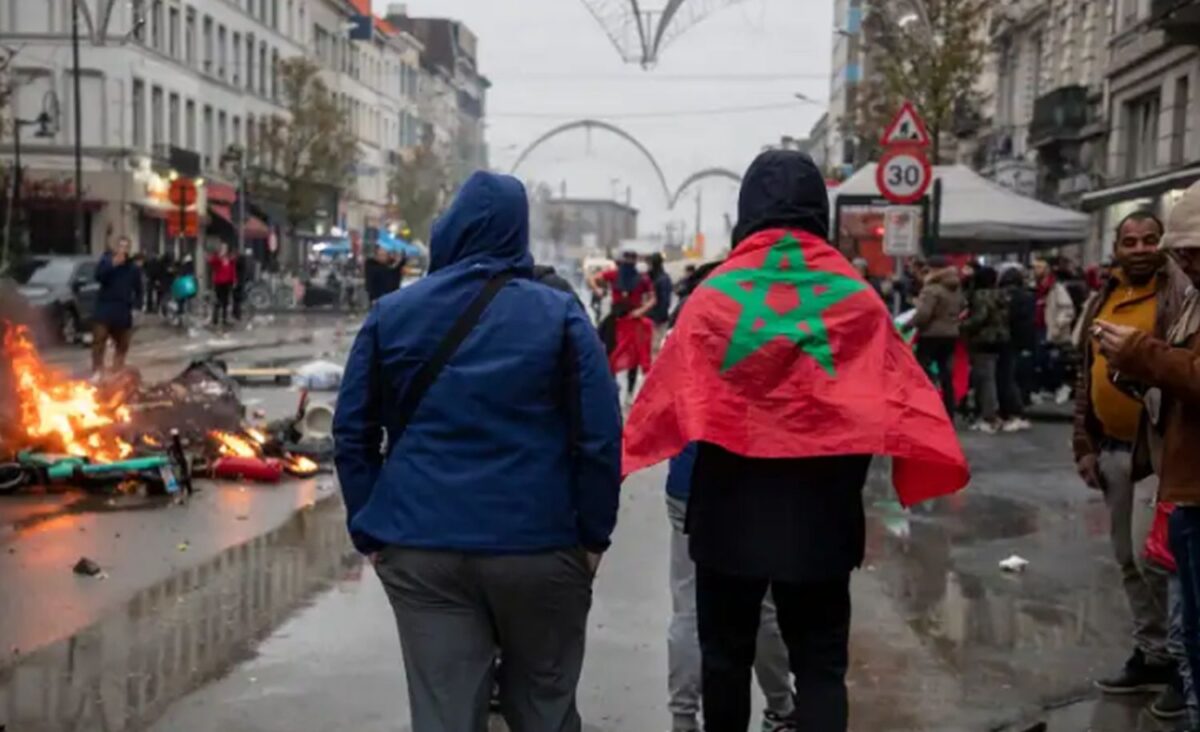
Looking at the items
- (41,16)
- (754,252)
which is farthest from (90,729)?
(41,16)

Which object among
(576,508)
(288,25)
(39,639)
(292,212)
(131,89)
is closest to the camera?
(576,508)

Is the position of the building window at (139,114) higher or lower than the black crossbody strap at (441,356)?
higher

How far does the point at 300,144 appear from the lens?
193 feet

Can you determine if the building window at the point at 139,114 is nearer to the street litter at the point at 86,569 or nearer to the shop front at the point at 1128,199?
the shop front at the point at 1128,199

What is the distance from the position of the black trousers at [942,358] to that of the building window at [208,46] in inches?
1568

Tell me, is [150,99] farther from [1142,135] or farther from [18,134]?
[1142,135]

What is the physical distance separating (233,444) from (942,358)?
7249 millimetres

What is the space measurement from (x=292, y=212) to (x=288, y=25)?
433 inches

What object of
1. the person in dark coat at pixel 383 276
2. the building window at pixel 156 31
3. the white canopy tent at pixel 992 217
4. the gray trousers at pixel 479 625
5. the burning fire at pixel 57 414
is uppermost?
the building window at pixel 156 31

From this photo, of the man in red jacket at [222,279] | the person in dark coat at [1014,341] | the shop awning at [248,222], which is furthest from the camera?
the shop awning at [248,222]

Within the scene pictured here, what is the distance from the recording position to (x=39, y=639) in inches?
283

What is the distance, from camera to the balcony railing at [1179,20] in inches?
1033

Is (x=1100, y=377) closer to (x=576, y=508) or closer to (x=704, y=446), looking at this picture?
(x=704, y=446)

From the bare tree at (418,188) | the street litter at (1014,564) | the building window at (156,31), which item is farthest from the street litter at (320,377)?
the bare tree at (418,188)
